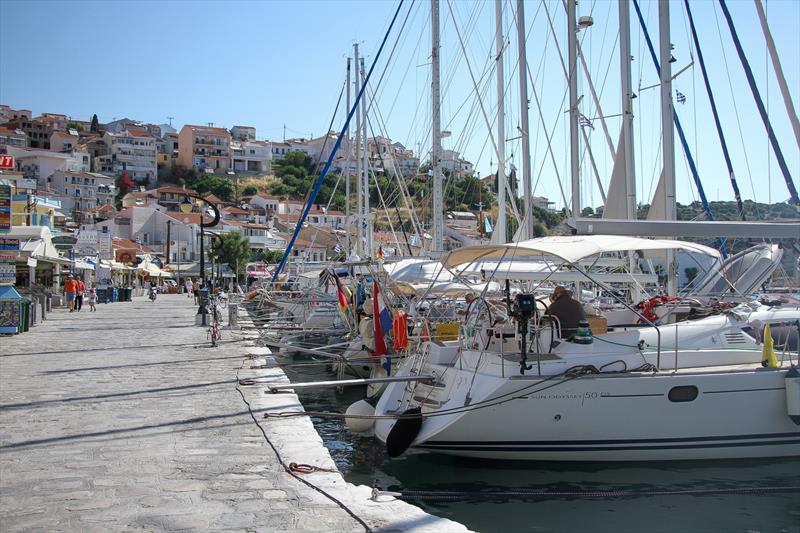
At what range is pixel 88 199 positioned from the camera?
120875mm

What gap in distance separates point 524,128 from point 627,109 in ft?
13.9

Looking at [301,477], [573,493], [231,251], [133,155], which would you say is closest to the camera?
[301,477]

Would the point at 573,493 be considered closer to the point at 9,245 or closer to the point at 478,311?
the point at 478,311

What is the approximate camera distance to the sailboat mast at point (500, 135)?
19703 millimetres

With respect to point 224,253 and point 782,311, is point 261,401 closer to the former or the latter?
point 782,311

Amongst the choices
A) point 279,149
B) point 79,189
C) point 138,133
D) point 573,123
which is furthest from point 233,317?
point 279,149

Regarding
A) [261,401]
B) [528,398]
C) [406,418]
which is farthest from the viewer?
[261,401]

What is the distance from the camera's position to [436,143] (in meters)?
22.6

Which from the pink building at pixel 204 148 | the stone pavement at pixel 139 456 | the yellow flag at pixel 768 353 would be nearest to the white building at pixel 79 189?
the pink building at pixel 204 148

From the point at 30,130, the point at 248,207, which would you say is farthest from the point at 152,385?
the point at 30,130

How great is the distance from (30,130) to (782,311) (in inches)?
6044

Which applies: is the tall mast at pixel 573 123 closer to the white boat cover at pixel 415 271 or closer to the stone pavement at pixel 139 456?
the white boat cover at pixel 415 271

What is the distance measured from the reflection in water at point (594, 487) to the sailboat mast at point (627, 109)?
268 inches

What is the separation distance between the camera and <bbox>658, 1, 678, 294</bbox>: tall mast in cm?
1375
